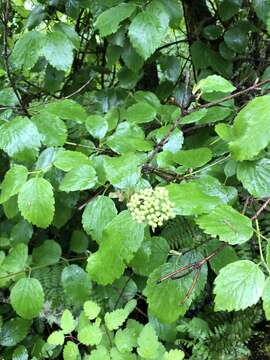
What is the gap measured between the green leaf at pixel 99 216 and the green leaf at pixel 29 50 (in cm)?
44

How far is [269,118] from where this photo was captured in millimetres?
733

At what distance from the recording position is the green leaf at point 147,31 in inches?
37.7

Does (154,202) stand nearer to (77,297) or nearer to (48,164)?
(48,164)

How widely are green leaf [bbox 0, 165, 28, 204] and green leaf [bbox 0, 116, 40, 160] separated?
4cm

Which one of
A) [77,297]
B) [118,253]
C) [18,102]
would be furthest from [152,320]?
[18,102]

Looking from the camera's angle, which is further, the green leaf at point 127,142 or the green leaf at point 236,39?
the green leaf at point 236,39

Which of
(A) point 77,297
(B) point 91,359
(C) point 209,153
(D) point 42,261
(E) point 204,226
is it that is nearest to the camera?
(E) point 204,226

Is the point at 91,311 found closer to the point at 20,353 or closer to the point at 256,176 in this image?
the point at 20,353

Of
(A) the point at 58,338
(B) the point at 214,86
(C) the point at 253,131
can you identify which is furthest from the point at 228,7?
(A) the point at 58,338

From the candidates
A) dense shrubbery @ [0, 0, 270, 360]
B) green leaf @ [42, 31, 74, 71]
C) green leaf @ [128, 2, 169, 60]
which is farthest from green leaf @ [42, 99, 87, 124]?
green leaf @ [128, 2, 169, 60]

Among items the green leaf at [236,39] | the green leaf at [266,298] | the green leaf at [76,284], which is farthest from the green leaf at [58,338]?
the green leaf at [236,39]

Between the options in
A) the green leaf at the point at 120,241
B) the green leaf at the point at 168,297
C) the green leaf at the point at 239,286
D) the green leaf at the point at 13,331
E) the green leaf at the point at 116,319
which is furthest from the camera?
the green leaf at the point at 13,331

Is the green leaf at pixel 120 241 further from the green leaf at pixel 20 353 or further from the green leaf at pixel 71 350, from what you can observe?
the green leaf at pixel 20 353

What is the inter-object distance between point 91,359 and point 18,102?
70 cm
